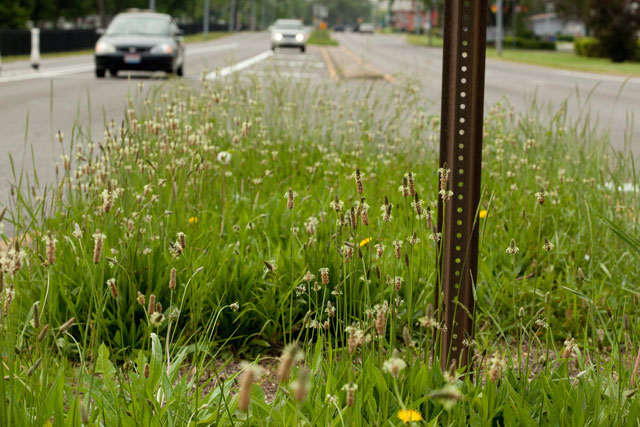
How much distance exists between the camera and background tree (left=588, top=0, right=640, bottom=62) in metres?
43.4

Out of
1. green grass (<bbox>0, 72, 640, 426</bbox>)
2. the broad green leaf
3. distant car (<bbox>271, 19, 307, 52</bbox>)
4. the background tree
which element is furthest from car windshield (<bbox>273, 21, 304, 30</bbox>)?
the broad green leaf

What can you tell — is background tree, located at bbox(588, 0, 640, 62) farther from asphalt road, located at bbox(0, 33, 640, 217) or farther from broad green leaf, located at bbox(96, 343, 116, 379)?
broad green leaf, located at bbox(96, 343, 116, 379)

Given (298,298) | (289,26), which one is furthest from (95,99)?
(289,26)

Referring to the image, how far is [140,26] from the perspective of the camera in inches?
930

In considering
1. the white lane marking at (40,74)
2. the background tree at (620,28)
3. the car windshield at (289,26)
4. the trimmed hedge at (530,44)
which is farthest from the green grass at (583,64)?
the trimmed hedge at (530,44)

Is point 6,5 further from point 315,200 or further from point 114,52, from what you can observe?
point 315,200

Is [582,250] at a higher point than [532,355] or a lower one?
higher

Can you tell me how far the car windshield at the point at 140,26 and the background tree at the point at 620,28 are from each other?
1049 inches

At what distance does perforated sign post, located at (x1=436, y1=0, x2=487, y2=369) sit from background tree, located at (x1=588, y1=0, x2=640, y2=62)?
143ft

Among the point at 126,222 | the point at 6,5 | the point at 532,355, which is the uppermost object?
the point at 6,5

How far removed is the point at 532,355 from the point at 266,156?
9.73 ft

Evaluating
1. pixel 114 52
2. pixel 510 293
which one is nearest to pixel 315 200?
pixel 510 293

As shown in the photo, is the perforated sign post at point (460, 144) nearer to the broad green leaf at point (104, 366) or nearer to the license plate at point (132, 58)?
the broad green leaf at point (104, 366)

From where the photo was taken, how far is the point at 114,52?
21812 mm
